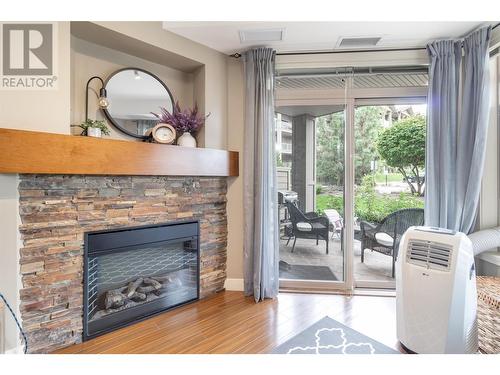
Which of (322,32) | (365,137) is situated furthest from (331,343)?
(322,32)

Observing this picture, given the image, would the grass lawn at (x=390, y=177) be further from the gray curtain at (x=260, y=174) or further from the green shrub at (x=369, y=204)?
the gray curtain at (x=260, y=174)

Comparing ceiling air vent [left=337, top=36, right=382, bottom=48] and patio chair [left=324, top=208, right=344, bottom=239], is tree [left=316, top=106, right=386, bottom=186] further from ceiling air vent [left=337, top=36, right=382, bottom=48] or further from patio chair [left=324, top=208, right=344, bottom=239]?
ceiling air vent [left=337, top=36, right=382, bottom=48]

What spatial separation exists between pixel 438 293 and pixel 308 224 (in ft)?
4.40

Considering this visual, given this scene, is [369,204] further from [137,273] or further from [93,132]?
[93,132]

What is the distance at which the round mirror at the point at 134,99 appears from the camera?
220 centimetres

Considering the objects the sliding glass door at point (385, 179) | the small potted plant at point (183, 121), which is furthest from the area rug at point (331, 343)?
the small potted plant at point (183, 121)

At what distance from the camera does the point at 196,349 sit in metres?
1.78

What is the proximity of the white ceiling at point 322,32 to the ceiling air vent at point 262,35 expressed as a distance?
1.4 inches

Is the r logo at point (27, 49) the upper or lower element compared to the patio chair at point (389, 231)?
upper

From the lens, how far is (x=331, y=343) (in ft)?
6.03

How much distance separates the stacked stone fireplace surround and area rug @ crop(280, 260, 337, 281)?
140 cm

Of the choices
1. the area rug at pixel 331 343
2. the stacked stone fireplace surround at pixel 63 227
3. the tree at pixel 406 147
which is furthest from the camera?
the tree at pixel 406 147

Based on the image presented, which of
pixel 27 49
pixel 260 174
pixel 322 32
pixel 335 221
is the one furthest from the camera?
pixel 335 221
